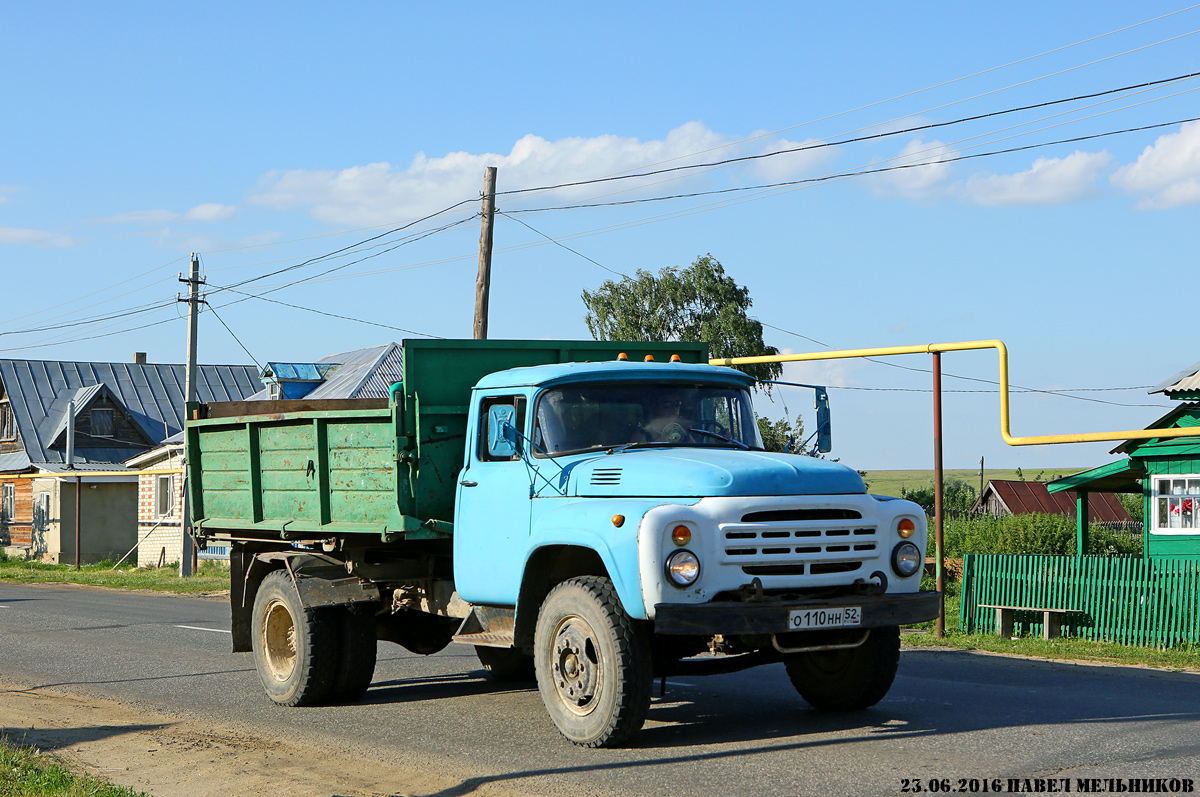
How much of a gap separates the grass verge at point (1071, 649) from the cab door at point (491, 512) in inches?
258

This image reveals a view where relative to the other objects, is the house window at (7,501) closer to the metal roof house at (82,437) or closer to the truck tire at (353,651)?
the metal roof house at (82,437)

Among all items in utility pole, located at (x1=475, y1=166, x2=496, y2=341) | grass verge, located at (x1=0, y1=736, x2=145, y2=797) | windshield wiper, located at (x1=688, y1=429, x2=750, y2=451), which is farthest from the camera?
utility pole, located at (x1=475, y1=166, x2=496, y2=341)

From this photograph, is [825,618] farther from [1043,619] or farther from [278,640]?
[1043,619]

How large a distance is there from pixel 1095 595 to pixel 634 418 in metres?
10.6

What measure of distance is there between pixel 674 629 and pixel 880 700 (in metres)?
2.52

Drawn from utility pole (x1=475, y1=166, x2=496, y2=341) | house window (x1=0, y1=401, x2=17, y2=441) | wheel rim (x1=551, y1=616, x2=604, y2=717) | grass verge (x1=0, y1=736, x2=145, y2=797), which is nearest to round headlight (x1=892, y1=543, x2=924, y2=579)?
wheel rim (x1=551, y1=616, x2=604, y2=717)

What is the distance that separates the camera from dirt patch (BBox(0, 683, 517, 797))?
6.75 metres

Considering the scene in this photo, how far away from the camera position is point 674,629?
6953 millimetres

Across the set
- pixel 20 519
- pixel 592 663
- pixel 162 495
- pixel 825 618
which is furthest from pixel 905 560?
pixel 20 519

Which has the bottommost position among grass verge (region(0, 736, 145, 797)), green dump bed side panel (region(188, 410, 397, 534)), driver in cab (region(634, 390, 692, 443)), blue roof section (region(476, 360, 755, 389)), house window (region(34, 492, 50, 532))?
house window (region(34, 492, 50, 532))

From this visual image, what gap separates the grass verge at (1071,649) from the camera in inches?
527

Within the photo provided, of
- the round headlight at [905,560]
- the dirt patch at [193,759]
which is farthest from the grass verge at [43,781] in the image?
the round headlight at [905,560]

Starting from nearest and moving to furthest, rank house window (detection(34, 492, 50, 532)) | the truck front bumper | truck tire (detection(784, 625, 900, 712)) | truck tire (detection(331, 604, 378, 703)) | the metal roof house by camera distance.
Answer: the truck front bumper, truck tire (detection(784, 625, 900, 712)), truck tire (detection(331, 604, 378, 703)), the metal roof house, house window (detection(34, 492, 50, 532))

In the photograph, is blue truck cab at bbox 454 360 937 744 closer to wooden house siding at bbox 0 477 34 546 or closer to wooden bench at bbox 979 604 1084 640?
wooden bench at bbox 979 604 1084 640
